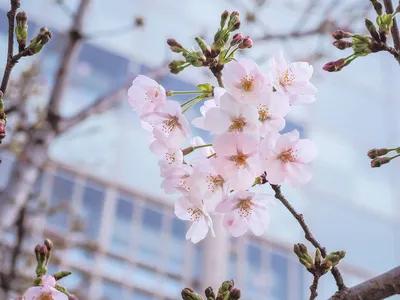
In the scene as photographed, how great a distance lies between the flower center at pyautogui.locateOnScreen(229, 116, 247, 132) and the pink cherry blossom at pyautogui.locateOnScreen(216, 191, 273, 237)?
0.30 feet

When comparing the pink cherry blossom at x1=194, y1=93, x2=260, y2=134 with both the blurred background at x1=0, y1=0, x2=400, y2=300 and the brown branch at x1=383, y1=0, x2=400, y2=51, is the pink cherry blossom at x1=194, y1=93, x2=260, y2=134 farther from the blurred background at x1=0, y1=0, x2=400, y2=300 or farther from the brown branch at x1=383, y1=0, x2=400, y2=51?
the blurred background at x1=0, y1=0, x2=400, y2=300

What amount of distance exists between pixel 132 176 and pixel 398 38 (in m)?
4.25

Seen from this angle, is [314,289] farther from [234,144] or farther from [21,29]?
[21,29]

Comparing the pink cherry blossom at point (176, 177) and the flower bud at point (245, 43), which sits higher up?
the flower bud at point (245, 43)

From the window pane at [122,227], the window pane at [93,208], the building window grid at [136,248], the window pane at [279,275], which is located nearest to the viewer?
the building window grid at [136,248]

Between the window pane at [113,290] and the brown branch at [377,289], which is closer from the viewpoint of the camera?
the brown branch at [377,289]

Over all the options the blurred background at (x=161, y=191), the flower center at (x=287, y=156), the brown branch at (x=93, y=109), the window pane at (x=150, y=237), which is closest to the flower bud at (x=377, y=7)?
the flower center at (x=287, y=156)

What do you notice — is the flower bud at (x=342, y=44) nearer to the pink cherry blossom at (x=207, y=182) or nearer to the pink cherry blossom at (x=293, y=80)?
the pink cherry blossom at (x=293, y=80)

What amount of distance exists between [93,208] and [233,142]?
4.11 m

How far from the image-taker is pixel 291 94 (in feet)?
3.34

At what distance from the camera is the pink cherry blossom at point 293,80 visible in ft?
3.30

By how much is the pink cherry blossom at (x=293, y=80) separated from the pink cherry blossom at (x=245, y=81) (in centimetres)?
4

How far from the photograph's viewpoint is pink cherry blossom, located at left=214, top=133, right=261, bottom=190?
2.91ft

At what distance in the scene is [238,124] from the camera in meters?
0.89
